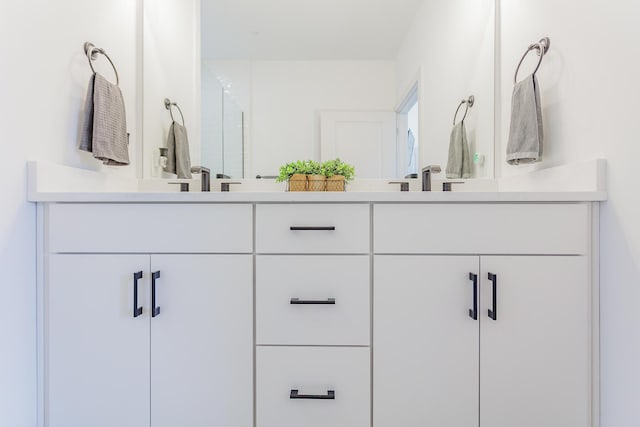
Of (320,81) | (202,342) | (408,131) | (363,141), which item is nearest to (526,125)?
(408,131)

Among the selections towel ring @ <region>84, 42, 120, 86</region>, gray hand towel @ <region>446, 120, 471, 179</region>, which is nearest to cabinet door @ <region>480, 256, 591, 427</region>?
gray hand towel @ <region>446, 120, 471, 179</region>

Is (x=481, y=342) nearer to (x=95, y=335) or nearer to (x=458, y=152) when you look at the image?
(x=458, y=152)

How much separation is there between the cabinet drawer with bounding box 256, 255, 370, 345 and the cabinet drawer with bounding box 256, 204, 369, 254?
33 millimetres

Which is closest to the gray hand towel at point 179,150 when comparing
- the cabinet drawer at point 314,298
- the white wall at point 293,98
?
the white wall at point 293,98

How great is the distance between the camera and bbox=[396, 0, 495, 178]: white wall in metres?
1.58

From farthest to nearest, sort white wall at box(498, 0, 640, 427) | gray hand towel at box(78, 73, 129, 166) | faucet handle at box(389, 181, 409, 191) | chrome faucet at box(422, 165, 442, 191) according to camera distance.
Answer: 1. faucet handle at box(389, 181, 409, 191)
2. chrome faucet at box(422, 165, 442, 191)
3. gray hand towel at box(78, 73, 129, 166)
4. white wall at box(498, 0, 640, 427)

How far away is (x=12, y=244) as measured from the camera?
1030mm

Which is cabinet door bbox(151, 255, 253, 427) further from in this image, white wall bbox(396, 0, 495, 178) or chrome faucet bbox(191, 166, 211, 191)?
white wall bbox(396, 0, 495, 178)

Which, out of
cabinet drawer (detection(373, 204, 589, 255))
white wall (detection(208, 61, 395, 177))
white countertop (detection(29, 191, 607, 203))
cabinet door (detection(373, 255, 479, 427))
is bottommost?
cabinet door (detection(373, 255, 479, 427))

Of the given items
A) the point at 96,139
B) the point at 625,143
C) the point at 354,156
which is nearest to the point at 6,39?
the point at 96,139

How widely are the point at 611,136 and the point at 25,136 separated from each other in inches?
68.0

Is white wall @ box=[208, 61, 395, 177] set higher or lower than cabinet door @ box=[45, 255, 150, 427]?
higher

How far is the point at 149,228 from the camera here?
1093mm

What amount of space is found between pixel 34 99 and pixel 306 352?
3.78 feet
